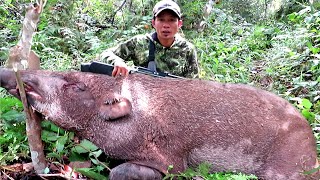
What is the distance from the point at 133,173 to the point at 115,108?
0.64 m

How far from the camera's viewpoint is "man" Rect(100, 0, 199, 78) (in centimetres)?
587

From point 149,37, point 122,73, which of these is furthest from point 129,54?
point 122,73

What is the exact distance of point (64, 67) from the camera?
783cm

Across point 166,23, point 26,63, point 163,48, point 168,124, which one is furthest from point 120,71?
point 163,48

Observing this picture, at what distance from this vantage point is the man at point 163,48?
5871mm

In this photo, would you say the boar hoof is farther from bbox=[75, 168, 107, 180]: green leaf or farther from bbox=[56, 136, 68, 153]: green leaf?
bbox=[56, 136, 68, 153]: green leaf

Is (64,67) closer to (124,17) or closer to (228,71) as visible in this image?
(228,71)

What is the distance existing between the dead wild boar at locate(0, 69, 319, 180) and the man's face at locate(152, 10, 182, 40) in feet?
5.89

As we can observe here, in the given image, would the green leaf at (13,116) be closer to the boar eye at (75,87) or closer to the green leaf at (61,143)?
the green leaf at (61,143)

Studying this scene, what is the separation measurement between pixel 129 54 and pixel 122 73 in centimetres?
198

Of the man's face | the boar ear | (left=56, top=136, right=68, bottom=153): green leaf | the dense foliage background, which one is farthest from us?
the man's face

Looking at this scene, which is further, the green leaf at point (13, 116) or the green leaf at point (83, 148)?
the green leaf at point (13, 116)

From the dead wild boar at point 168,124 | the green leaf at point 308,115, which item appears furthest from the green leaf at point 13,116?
the green leaf at point 308,115

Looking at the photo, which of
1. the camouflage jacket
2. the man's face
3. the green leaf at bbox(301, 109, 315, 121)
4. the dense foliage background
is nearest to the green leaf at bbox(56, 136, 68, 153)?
the dense foliage background
